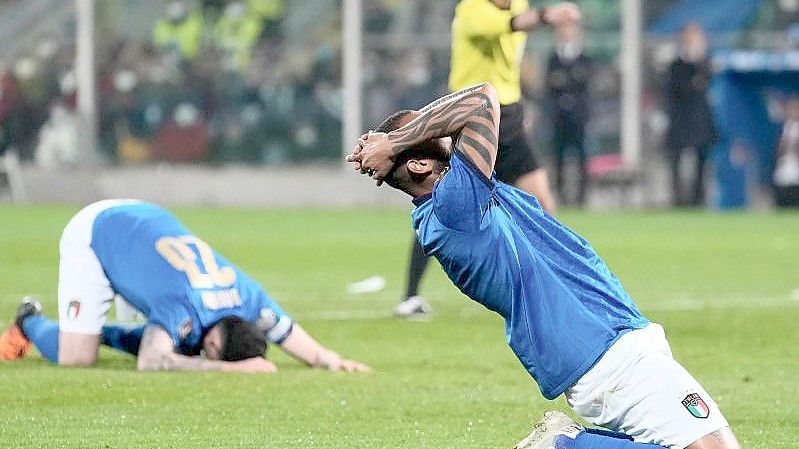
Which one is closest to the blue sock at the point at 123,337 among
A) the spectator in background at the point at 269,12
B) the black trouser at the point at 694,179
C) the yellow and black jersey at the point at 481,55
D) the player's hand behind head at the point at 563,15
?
the player's hand behind head at the point at 563,15

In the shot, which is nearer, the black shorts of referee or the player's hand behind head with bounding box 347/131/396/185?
the player's hand behind head with bounding box 347/131/396/185

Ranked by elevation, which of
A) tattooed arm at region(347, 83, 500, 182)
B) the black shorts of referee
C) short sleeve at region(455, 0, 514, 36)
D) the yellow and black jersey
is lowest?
the black shorts of referee

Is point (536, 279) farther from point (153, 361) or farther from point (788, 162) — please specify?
point (788, 162)

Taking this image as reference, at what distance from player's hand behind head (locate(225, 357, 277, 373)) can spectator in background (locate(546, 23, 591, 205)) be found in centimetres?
1730

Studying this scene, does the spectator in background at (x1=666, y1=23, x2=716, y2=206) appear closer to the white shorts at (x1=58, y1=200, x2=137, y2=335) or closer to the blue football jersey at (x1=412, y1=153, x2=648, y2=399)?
the white shorts at (x1=58, y1=200, x2=137, y2=335)

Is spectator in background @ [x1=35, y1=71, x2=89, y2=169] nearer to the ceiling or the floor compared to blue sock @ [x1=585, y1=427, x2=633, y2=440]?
nearer to the floor

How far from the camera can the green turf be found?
23.4ft

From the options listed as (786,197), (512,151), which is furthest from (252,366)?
(786,197)

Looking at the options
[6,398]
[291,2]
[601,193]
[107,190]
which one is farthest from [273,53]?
[6,398]

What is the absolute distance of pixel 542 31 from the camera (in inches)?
1077

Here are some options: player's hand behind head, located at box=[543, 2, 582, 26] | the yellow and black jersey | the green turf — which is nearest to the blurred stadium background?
the green turf

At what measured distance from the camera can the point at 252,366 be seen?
877cm

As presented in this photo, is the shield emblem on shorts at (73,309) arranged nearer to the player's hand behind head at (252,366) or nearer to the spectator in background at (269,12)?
the player's hand behind head at (252,366)

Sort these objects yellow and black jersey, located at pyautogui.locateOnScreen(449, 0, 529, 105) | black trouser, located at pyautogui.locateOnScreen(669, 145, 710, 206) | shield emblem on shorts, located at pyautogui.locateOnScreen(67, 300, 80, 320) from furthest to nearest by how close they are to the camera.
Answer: black trouser, located at pyautogui.locateOnScreen(669, 145, 710, 206), yellow and black jersey, located at pyautogui.locateOnScreen(449, 0, 529, 105), shield emblem on shorts, located at pyautogui.locateOnScreen(67, 300, 80, 320)
